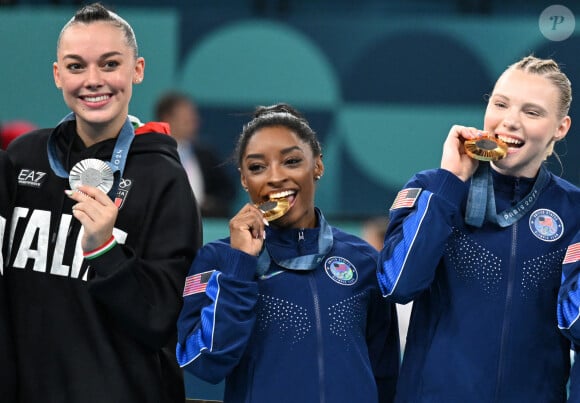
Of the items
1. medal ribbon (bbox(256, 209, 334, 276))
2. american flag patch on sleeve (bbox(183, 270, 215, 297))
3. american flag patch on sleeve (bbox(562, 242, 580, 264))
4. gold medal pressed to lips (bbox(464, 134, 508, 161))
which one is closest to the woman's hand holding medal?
gold medal pressed to lips (bbox(464, 134, 508, 161))

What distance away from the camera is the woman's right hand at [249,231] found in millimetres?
2918

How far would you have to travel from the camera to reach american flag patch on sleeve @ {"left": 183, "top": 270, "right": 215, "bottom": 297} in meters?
2.90

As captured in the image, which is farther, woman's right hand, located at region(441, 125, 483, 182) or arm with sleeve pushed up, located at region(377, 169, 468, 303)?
woman's right hand, located at region(441, 125, 483, 182)

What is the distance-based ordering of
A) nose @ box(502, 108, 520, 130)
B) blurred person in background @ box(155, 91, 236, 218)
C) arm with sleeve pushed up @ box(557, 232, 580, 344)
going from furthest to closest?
blurred person in background @ box(155, 91, 236, 218) → nose @ box(502, 108, 520, 130) → arm with sleeve pushed up @ box(557, 232, 580, 344)

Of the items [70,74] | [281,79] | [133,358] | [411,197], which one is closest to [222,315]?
[133,358]

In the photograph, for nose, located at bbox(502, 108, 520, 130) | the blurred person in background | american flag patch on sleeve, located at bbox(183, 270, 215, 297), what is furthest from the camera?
the blurred person in background

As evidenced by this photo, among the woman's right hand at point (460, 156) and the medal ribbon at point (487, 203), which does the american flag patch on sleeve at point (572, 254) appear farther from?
the woman's right hand at point (460, 156)

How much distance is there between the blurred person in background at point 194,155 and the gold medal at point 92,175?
333cm

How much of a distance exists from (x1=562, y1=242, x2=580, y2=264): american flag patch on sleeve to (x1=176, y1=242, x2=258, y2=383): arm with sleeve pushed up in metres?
0.82

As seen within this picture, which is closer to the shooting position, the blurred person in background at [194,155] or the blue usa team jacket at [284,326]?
the blue usa team jacket at [284,326]

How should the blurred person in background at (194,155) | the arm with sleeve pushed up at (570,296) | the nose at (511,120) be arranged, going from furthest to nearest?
the blurred person in background at (194,155) < the nose at (511,120) < the arm with sleeve pushed up at (570,296)

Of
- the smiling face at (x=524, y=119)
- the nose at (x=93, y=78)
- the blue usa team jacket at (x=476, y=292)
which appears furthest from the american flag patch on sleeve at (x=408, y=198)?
the nose at (x=93, y=78)

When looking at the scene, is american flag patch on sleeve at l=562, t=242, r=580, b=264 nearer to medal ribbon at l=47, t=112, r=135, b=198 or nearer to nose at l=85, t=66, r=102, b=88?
medal ribbon at l=47, t=112, r=135, b=198

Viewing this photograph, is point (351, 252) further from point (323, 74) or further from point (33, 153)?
point (323, 74)
